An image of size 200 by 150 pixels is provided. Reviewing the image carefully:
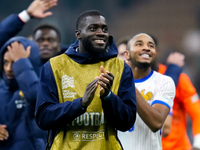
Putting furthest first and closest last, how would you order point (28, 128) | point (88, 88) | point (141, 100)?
point (28, 128), point (141, 100), point (88, 88)

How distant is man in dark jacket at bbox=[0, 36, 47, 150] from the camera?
4.67 meters

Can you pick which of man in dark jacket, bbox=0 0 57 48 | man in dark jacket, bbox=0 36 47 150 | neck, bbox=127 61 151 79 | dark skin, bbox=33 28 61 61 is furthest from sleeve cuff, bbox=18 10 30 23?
neck, bbox=127 61 151 79

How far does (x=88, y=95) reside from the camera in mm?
2639

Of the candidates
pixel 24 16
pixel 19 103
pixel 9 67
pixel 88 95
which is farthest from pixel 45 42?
pixel 88 95

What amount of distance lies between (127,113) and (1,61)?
2.72 m

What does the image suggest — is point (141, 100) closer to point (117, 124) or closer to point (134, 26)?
point (117, 124)

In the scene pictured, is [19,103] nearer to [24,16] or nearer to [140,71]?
[24,16]

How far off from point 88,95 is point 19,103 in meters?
2.34

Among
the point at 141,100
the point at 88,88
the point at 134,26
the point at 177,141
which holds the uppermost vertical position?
the point at 88,88

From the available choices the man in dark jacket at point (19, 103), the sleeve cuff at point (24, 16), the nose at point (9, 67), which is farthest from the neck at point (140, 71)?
the sleeve cuff at point (24, 16)

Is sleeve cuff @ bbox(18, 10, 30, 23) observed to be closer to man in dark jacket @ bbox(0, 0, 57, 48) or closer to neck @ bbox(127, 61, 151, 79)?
man in dark jacket @ bbox(0, 0, 57, 48)

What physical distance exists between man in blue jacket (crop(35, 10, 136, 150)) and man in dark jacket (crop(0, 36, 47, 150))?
1.77 meters

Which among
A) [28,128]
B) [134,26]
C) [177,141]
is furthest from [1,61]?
[134,26]

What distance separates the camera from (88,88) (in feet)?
8.66
